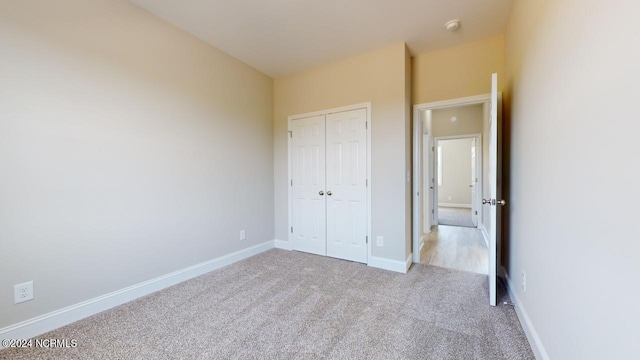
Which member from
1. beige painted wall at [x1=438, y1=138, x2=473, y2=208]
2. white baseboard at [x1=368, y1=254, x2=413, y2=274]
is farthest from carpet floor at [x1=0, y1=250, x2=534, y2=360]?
beige painted wall at [x1=438, y1=138, x2=473, y2=208]

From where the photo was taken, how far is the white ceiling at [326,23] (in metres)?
2.22

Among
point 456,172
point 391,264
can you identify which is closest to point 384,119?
point 391,264

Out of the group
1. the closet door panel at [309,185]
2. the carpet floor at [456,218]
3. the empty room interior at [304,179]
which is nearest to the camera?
the empty room interior at [304,179]

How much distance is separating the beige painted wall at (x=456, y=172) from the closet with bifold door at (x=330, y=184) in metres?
6.26

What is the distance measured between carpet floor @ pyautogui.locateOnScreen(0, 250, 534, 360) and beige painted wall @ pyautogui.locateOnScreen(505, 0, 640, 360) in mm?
441

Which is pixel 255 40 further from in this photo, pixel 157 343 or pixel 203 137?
pixel 157 343

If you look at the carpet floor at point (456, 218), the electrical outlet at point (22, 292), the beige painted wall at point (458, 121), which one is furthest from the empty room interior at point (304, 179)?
the beige painted wall at point (458, 121)

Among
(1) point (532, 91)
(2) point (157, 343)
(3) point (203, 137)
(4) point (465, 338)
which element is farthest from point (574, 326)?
(3) point (203, 137)

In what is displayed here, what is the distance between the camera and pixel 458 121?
543 cm

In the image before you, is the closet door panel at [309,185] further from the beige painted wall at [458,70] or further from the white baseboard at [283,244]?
the beige painted wall at [458,70]

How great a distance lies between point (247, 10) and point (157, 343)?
2782 mm

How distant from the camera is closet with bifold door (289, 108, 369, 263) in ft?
10.4

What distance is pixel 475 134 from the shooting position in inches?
204

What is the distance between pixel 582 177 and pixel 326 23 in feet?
7.82
